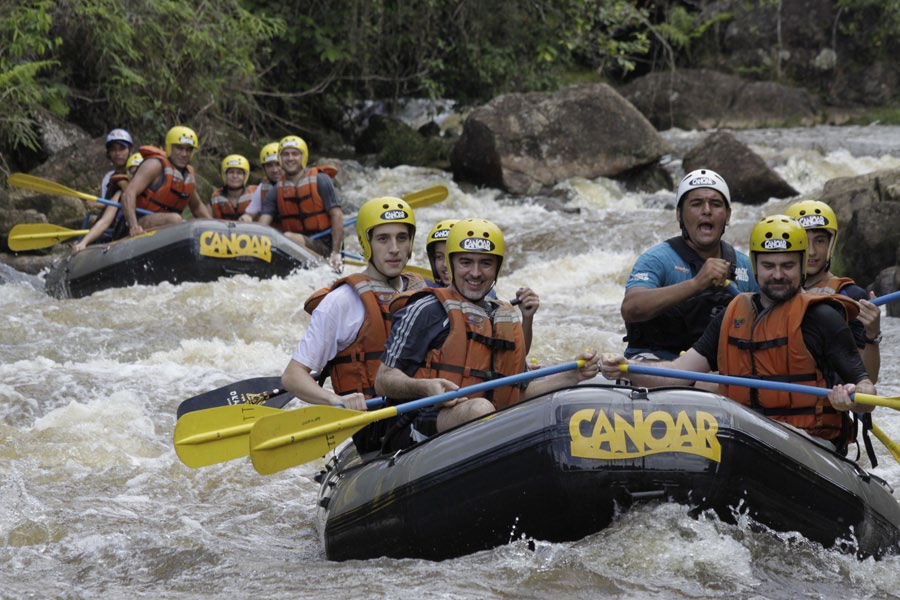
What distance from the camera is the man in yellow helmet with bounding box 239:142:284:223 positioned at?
11000 mm

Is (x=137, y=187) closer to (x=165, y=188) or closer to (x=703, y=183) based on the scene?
(x=165, y=188)

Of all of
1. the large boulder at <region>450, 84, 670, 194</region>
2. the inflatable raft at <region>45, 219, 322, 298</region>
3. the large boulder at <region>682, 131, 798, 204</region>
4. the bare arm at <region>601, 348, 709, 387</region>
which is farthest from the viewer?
the large boulder at <region>450, 84, 670, 194</region>

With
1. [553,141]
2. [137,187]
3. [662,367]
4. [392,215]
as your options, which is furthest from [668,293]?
[553,141]

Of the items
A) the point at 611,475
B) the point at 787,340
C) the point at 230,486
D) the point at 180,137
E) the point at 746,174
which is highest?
the point at 180,137

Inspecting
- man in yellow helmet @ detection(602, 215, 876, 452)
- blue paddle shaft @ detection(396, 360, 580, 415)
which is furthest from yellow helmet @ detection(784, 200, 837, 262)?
blue paddle shaft @ detection(396, 360, 580, 415)

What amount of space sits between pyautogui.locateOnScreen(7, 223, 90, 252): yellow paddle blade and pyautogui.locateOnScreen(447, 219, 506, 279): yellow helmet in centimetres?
716

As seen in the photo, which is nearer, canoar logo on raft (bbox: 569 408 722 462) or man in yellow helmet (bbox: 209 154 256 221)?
canoar logo on raft (bbox: 569 408 722 462)

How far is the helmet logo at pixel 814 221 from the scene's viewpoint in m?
5.01

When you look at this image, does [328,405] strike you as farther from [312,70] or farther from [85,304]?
[312,70]

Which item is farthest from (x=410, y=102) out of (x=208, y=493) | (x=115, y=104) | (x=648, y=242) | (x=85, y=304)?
(x=208, y=493)

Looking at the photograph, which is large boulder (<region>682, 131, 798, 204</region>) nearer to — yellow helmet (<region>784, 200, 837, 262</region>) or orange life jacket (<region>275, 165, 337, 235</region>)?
orange life jacket (<region>275, 165, 337, 235</region>)

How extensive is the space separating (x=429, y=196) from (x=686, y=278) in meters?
5.05

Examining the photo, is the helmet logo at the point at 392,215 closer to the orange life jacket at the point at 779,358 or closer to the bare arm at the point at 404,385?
the bare arm at the point at 404,385

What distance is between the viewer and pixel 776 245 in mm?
4277
